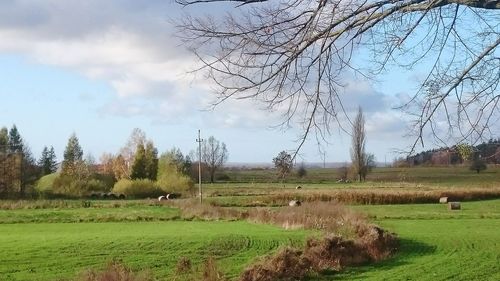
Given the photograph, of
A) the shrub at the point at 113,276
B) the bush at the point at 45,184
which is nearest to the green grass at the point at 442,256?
the shrub at the point at 113,276

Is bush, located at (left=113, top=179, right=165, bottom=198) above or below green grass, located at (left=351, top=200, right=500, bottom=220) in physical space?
above

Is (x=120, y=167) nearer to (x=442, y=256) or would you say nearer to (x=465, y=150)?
(x=442, y=256)

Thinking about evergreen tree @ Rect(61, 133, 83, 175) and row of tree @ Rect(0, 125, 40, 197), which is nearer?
row of tree @ Rect(0, 125, 40, 197)

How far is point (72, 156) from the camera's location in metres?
112

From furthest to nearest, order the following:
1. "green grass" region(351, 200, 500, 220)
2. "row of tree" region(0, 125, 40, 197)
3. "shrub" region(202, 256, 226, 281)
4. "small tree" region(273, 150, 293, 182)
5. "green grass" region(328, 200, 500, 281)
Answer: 1. "row of tree" region(0, 125, 40, 197)
2. "green grass" region(351, 200, 500, 220)
3. "green grass" region(328, 200, 500, 281)
4. "shrub" region(202, 256, 226, 281)
5. "small tree" region(273, 150, 293, 182)

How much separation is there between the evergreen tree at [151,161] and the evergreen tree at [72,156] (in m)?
10.8

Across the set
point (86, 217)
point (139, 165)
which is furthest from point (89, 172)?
point (86, 217)

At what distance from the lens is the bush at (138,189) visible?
85.9 metres

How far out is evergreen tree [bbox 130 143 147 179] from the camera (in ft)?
327

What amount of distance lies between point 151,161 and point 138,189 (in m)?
16.0

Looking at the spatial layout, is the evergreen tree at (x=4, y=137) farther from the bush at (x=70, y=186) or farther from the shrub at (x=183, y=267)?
the shrub at (x=183, y=267)

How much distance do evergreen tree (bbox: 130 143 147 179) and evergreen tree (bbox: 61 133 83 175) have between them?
8701 millimetres

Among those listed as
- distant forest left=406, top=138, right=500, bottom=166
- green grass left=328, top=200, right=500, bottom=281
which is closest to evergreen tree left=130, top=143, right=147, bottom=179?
green grass left=328, top=200, right=500, bottom=281

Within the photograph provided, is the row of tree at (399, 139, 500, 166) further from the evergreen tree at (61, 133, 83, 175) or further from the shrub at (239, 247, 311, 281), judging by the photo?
the evergreen tree at (61, 133, 83, 175)
